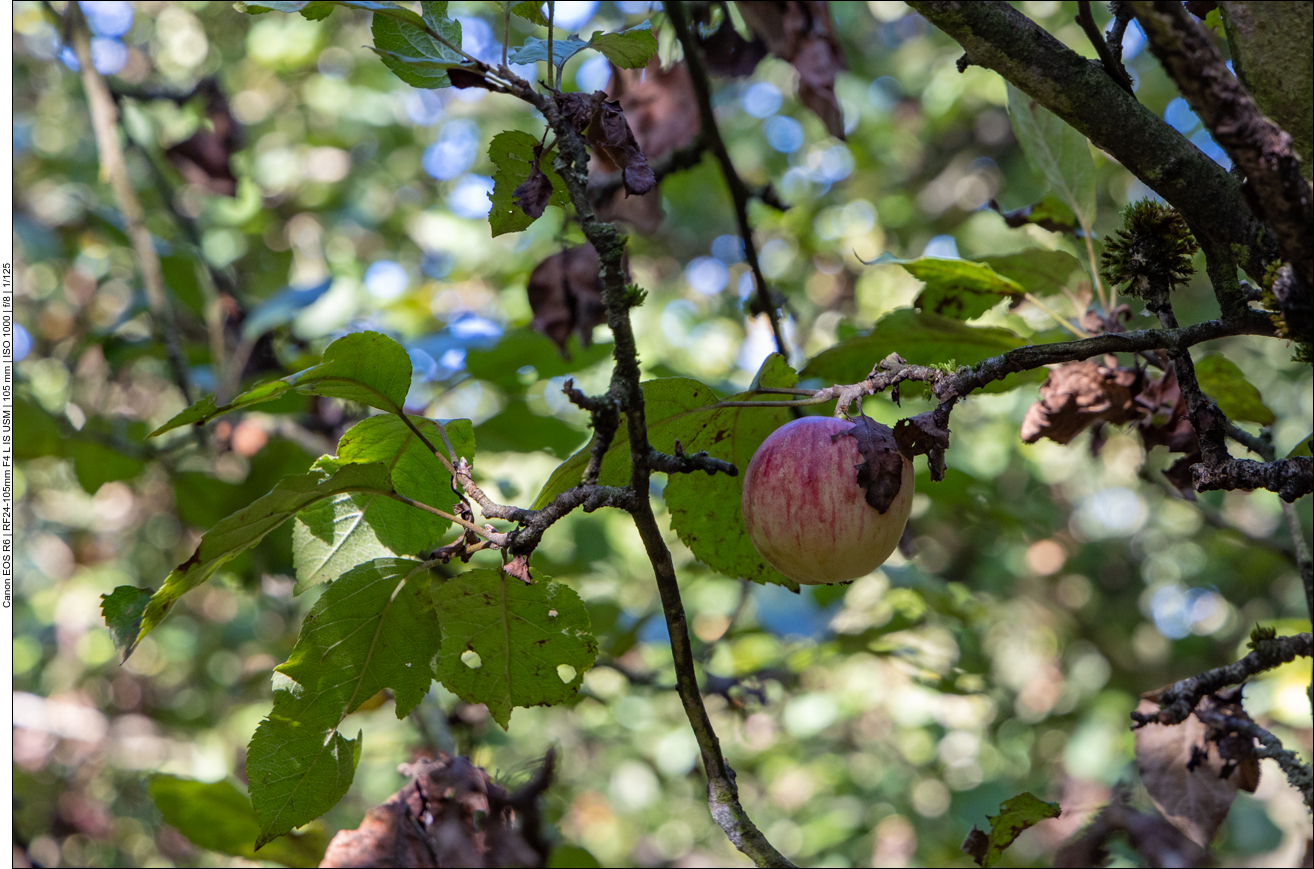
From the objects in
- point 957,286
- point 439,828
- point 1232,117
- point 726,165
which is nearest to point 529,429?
point 726,165

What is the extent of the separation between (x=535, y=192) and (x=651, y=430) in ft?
0.83

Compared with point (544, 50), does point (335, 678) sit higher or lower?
lower

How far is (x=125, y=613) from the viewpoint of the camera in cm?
89

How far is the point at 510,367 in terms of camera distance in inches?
78.7

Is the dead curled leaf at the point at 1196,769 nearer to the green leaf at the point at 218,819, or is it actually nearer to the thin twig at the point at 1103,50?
the thin twig at the point at 1103,50

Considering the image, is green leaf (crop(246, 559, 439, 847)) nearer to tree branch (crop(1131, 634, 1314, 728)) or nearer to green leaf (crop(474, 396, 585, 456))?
tree branch (crop(1131, 634, 1314, 728))

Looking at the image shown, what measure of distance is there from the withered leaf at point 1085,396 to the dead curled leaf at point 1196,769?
351 mm

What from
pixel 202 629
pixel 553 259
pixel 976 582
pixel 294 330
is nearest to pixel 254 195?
pixel 294 330

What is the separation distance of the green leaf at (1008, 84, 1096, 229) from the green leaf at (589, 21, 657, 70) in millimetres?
506

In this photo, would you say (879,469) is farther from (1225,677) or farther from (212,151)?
(212,151)

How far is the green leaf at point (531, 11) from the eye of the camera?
90 centimetres

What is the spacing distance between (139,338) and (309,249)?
8.08 ft

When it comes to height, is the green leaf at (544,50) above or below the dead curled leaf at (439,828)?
above

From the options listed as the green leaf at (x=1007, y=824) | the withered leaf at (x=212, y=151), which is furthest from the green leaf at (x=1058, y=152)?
the withered leaf at (x=212, y=151)
